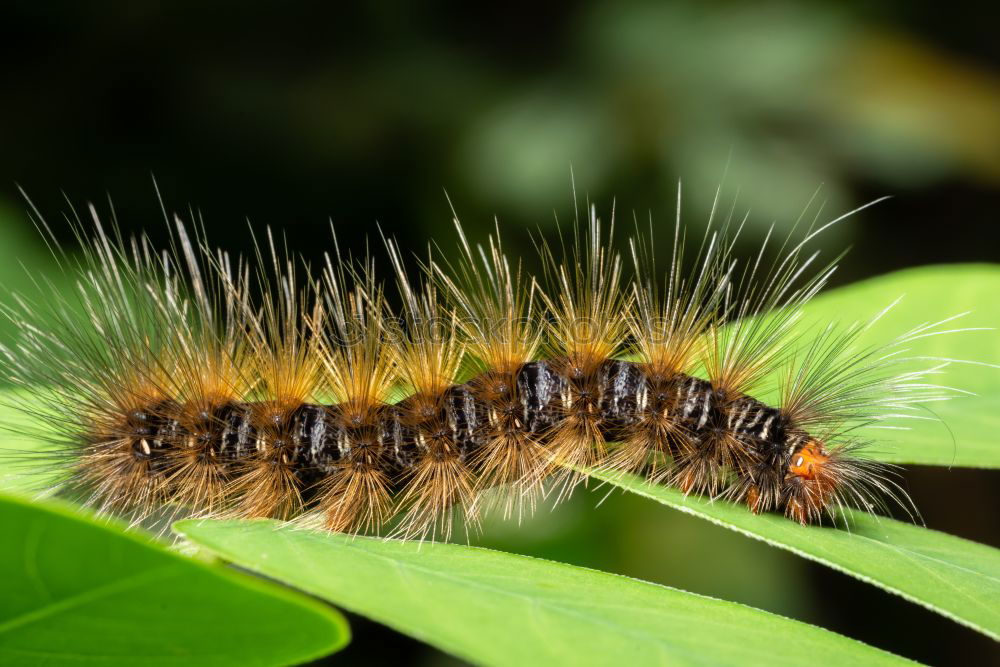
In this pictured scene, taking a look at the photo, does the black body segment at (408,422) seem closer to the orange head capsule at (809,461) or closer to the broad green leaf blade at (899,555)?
the orange head capsule at (809,461)

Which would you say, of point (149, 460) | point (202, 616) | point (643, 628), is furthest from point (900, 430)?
point (149, 460)

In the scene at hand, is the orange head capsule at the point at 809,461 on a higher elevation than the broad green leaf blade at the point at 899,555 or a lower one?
higher

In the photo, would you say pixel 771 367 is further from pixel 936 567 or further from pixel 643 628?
pixel 643 628

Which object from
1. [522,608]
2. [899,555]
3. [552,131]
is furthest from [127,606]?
[552,131]

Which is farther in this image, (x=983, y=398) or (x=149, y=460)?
(x=149, y=460)

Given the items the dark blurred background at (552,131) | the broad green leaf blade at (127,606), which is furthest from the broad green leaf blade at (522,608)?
the dark blurred background at (552,131)
